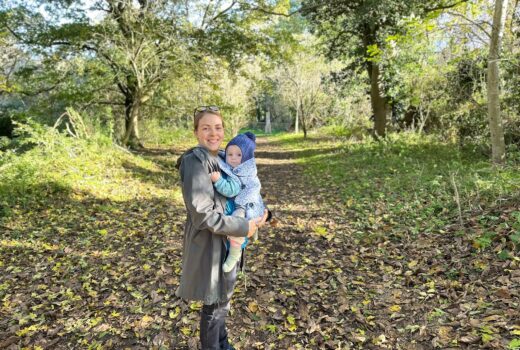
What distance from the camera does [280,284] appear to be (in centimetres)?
430

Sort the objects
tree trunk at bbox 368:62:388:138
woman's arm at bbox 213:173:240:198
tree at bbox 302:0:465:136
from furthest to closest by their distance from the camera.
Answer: tree trunk at bbox 368:62:388:138, tree at bbox 302:0:465:136, woman's arm at bbox 213:173:240:198

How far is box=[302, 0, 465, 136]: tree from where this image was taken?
33.1 ft

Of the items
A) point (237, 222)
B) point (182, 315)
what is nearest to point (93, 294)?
point (182, 315)

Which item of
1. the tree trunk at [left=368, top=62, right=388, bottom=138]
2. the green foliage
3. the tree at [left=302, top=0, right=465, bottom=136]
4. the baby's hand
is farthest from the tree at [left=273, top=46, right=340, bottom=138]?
the baby's hand

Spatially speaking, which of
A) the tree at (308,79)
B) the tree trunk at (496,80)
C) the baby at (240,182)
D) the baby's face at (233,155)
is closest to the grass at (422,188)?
the tree trunk at (496,80)

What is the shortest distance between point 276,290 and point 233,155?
7.39 ft

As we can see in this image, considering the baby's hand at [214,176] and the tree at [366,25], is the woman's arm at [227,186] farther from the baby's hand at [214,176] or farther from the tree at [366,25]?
the tree at [366,25]

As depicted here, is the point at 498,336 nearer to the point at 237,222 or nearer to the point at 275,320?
the point at 275,320

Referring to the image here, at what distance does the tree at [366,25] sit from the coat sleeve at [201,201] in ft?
23.0

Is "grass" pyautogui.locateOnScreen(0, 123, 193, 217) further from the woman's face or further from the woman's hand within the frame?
the woman's hand

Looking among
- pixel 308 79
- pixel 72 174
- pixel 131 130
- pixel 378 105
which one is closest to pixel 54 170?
pixel 72 174

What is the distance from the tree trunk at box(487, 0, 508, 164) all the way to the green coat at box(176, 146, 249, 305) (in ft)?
21.0

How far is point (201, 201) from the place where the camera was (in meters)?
2.27

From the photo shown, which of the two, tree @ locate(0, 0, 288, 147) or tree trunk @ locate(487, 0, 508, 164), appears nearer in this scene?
tree trunk @ locate(487, 0, 508, 164)
